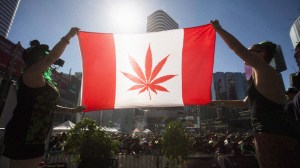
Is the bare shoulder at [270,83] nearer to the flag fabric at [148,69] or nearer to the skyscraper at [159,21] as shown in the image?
the flag fabric at [148,69]

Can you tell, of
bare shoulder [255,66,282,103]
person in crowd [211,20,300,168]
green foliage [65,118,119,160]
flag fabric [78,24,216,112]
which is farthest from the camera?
flag fabric [78,24,216,112]

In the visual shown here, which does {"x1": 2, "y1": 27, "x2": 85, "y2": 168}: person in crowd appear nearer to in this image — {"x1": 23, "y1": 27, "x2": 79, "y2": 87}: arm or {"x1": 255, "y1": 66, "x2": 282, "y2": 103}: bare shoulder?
{"x1": 23, "y1": 27, "x2": 79, "y2": 87}: arm

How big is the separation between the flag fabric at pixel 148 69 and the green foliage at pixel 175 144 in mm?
2454

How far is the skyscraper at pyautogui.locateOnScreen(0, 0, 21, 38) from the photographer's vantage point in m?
125

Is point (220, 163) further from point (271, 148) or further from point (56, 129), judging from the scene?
point (56, 129)

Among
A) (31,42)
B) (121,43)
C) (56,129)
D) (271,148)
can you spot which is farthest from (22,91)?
(56,129)

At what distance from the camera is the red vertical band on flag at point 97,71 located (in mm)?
3979

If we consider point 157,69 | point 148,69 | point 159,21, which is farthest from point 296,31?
point 159,21

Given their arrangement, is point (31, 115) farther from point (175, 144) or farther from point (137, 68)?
point (175, 144)

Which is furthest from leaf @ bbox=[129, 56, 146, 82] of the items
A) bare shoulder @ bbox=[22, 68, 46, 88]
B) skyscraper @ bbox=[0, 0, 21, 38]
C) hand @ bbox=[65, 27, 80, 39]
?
skyscraper @ bbox=[0, 0, 21, 38]

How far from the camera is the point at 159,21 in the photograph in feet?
494

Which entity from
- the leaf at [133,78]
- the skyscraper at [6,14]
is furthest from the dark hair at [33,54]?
the skyscraper at [6,14]

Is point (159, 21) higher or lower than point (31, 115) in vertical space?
higher

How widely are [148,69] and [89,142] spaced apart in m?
1.94
